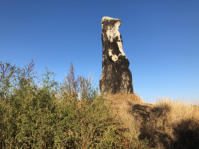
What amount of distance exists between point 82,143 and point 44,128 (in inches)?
31.5

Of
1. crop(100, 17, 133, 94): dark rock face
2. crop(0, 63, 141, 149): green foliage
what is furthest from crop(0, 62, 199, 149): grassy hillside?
crop(100, 17, 133, 94): dark rock face

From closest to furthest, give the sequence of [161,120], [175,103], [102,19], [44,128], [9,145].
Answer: [9,145]
[44,128]
[161,120]
[175,103]
[102,19]

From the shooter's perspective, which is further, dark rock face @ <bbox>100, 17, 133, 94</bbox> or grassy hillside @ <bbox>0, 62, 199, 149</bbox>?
dark rock face @ <bbox>100, 17, 133, 94</bbox>

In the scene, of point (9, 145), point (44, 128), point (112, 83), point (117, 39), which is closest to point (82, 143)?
point (44, 128)

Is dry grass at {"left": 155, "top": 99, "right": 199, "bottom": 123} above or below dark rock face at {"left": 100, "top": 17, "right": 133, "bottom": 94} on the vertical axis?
below

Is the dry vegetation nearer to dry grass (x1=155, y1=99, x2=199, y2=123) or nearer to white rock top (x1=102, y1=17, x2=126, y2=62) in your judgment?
dry grass (x1=155, y1=99, x2=199, y2=123)

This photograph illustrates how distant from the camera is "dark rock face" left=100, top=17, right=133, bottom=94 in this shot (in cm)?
1043

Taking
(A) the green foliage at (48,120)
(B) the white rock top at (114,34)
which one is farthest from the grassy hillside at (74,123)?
(B) the white rock top at (114,34)

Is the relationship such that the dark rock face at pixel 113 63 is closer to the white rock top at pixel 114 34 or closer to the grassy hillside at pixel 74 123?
the white rock top at pixel 114 34

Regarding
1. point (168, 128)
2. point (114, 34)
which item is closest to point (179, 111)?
point (168, 128)

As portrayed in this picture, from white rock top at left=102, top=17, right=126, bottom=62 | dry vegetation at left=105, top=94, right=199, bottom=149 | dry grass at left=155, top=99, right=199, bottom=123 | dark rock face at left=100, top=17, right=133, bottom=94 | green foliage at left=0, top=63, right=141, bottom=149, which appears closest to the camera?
green foliage at left=0, top=63, right=141, bottom=149

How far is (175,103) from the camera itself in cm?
756

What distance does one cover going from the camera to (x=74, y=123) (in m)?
3.51

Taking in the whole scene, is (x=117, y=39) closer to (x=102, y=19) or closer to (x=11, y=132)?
(x=102, y=19)
